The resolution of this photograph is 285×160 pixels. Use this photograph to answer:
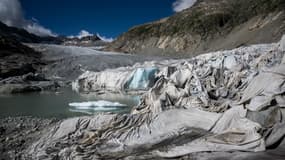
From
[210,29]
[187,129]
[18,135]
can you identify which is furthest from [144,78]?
[210,29]

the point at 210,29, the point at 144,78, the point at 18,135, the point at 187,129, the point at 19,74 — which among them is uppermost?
the point at 210,29

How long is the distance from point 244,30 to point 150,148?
29.7m

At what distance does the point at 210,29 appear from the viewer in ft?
128

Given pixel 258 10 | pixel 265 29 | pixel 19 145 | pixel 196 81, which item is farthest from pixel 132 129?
pixel 258 10

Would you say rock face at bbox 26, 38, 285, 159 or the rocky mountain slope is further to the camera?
the rocky mountain slope

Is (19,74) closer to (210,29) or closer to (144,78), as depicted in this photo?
(144,78)

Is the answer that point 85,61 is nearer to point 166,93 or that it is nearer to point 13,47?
point 13,47

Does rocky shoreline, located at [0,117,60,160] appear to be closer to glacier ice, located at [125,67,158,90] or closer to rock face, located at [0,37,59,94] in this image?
glacier ice, located at [125,67,158,90]

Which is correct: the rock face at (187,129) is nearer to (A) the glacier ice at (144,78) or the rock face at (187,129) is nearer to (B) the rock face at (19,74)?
(A) the glacier ice at (144,78)

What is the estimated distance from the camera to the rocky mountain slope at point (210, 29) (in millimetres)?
28422

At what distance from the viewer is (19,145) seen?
4918 mm

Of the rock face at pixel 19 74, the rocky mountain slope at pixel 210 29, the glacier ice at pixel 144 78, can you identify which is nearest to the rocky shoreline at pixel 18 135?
the glacier ice at pixel 144 78

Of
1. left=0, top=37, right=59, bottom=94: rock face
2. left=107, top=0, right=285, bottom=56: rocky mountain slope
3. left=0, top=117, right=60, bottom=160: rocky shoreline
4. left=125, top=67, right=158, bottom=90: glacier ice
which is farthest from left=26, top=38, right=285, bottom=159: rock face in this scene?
left=107, top=0, right=285, bottom=56: rocky mountain slope

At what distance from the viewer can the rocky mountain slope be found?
28.4m
